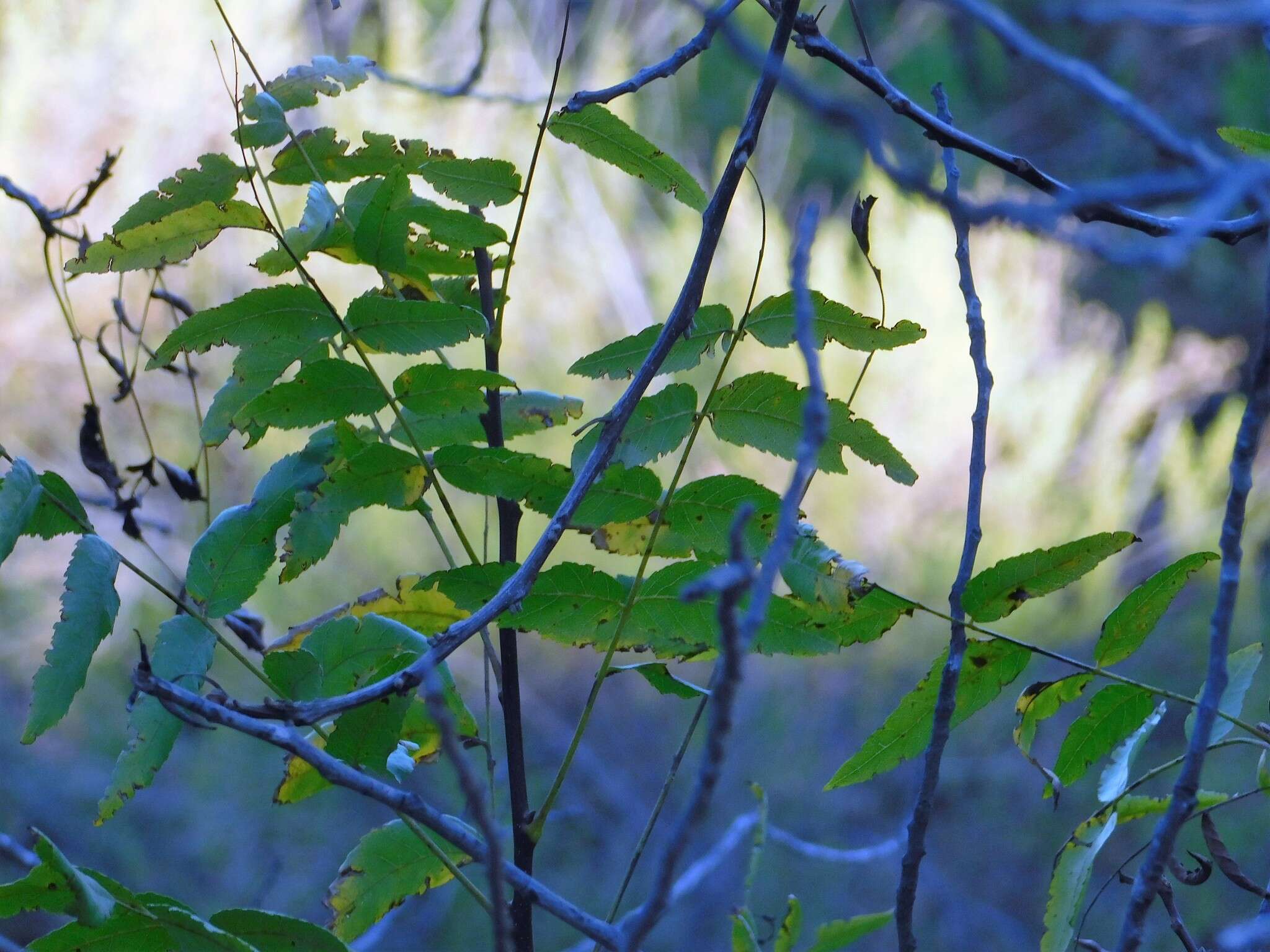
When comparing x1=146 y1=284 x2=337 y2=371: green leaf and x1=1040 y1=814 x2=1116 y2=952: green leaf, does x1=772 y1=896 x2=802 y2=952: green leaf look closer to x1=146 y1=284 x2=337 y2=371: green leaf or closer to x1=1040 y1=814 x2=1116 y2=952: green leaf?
x1=1040 y1=814 x2=1116 y2=952: green leaf

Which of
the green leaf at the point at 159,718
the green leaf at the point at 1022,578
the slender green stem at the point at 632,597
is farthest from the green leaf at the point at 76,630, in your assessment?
the green leaf at the point at 1022,578

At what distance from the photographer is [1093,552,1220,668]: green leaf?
29 centimetres

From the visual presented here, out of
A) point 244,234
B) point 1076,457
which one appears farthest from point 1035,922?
point 244,234

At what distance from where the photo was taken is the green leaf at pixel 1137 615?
0.95 feet

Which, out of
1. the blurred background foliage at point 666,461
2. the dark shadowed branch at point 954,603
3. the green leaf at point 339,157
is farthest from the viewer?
the blurred background foliage at point 666,461

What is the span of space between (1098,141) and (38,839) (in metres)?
3.19

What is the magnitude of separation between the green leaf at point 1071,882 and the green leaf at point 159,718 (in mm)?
217

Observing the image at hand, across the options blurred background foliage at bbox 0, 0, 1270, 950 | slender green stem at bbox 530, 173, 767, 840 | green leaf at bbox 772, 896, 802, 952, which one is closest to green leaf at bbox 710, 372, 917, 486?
slender green stem at bbox 530, 173, 767, 840

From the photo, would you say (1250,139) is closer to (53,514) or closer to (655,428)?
(655,428)

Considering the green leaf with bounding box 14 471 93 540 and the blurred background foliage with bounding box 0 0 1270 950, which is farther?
the blurred background foliage with bounding box 0 0 1270 950

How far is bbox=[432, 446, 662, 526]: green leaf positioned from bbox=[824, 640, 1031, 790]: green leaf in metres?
0.09

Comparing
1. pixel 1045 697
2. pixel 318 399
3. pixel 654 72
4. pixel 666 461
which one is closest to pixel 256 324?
pixel 318 399

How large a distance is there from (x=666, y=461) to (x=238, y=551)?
1198 mm

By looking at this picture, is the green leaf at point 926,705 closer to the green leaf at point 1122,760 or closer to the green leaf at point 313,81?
the green leaf at point 1122,760
